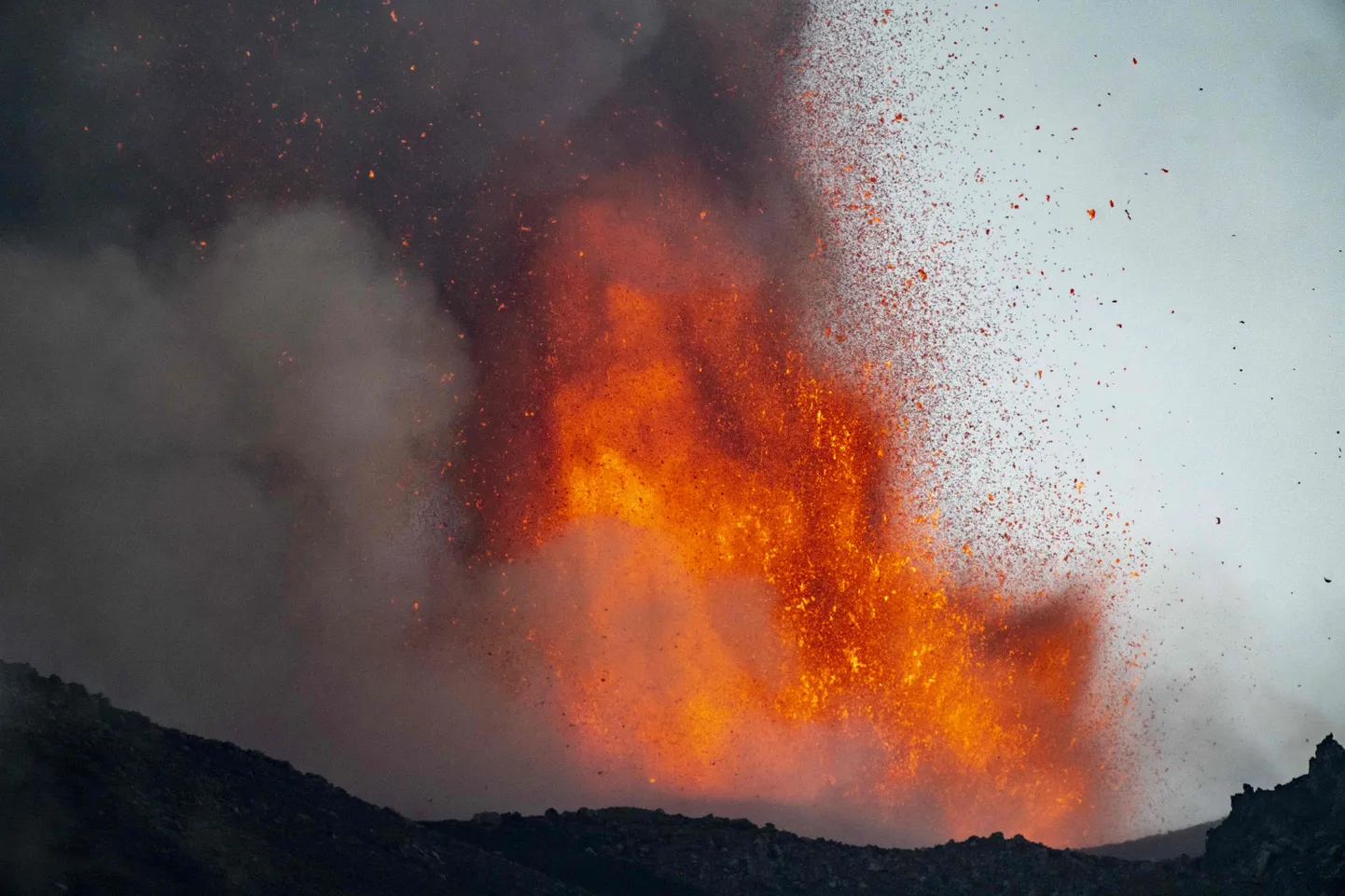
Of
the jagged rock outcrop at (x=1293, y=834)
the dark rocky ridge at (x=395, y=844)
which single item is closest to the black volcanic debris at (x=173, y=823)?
the dark rocky ridge at (x=395, y=844)

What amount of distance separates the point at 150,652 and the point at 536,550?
11.5 metres

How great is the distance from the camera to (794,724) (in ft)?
120

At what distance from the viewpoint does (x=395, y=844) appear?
20.1 metres

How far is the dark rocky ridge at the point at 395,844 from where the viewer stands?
15.4 meters

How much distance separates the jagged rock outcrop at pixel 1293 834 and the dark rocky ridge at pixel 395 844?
0.04 meters

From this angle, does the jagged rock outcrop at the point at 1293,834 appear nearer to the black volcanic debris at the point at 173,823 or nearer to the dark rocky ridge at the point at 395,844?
the dark rocky ridge at the point at 395,844

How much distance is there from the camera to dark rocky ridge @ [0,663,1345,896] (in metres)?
15.4

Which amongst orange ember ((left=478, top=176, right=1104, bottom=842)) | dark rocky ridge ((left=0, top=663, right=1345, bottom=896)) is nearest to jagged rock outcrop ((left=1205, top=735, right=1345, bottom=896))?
dark rocky ridge ((left=0, top=663, right=1345, bottom=896))

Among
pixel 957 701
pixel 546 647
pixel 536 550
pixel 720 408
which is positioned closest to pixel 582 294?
pixel 720 408

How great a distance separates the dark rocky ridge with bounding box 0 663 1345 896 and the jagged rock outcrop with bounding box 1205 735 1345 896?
0.04 metres

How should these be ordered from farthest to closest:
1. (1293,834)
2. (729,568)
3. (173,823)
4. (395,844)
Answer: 1. (729,568)
2. (1293,834)
3. (395,844)
4. (173,823)

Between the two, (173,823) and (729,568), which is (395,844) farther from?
(729,568)

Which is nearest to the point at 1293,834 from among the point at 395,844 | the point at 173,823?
the point at 395,844

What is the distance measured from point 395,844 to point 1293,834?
16.6m
